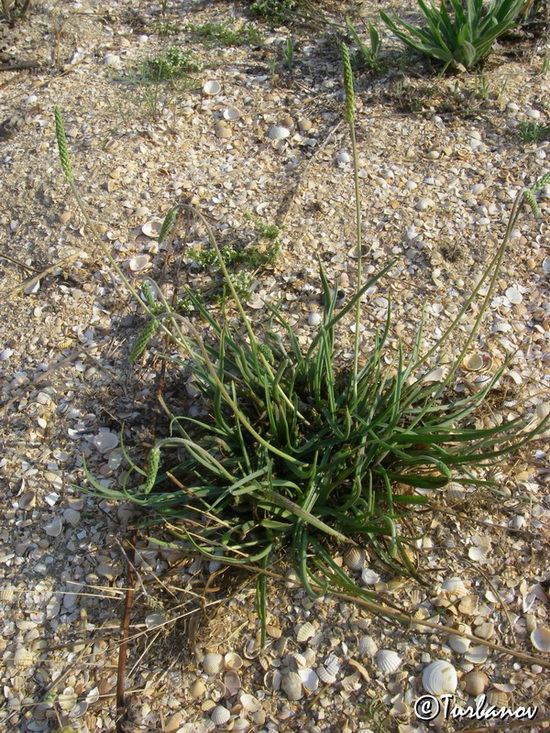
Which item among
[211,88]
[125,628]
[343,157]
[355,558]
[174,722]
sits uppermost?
[211,88]

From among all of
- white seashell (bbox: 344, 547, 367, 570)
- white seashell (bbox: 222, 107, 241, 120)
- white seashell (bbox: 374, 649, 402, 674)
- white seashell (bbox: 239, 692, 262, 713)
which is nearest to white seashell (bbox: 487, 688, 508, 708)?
white seashell (bbox: 374, 649, 402, 674)

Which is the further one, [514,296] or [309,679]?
[514,296]

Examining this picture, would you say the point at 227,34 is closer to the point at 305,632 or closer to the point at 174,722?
the point at 305,632

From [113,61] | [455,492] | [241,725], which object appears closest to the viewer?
[241,725]

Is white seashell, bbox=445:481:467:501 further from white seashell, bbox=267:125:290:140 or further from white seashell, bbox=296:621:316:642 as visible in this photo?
white seashell, bbox=267:125:290:140

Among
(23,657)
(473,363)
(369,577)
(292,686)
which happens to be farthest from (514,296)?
(23,657)

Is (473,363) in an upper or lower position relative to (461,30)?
lower
